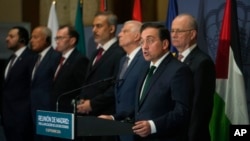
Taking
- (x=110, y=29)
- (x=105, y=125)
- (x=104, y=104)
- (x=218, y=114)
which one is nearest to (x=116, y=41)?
→ (x=110, y=29)

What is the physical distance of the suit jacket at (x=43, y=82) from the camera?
645 cm

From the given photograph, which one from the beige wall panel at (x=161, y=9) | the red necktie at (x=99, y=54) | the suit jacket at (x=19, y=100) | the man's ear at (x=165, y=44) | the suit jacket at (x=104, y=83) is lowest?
the suit jacket at (x=19, y=100)

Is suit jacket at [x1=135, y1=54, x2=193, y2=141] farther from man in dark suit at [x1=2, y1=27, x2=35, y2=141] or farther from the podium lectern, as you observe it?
man in dark suit at [x1=2, y1=27, x2=35, y2=141]

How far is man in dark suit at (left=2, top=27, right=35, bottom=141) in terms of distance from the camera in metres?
6.71

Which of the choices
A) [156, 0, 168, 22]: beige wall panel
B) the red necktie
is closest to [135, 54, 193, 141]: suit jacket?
the red necktie

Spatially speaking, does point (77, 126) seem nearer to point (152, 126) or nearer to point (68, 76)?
point (152, 126)

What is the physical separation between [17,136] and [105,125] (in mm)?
3124

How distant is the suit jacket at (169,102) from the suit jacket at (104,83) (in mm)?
1181

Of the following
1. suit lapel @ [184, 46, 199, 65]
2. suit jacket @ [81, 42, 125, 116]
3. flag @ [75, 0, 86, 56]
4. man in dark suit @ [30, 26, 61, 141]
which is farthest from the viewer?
flag @ [75, 0, 86, 56]

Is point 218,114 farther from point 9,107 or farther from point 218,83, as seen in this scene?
point 9,107

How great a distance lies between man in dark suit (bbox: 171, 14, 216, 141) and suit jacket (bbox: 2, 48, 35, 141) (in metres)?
2.34

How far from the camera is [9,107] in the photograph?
6.79m

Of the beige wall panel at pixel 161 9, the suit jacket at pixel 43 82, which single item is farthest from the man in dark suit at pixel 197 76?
the beige wall panel at pixel 161 9

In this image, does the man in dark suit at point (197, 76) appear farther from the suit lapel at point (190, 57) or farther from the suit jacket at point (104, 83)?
the suit jacket at point (104, 83)
